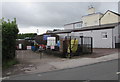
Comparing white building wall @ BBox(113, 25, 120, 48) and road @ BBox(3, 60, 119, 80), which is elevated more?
white building wall @ BBox(113, 25, 120, 48)

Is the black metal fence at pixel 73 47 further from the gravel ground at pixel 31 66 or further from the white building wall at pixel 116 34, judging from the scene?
the white building wall at pixel 116 34

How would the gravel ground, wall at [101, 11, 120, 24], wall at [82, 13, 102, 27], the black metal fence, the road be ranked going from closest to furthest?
the road, the gravel ground, the black metal fence, wall at [101, 11, 120, 24], wall at [82, 13, 102, 27]

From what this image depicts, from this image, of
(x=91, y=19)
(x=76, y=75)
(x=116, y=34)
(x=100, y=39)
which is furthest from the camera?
(x=91, y=19)

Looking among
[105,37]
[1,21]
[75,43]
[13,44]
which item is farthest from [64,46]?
[105,37]

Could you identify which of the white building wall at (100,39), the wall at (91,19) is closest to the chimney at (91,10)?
the wall at (91,19)

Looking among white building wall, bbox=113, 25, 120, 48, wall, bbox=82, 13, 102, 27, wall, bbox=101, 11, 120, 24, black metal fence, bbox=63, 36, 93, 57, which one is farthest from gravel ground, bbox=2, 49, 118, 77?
wall, bbox=82, 13, 102, 27

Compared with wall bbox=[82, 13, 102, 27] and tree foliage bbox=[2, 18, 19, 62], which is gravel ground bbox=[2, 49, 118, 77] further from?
wall bbox=[82, 13, 102, 27]

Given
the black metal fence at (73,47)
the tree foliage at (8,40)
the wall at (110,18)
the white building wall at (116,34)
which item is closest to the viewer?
the tree foliage at (8,40)

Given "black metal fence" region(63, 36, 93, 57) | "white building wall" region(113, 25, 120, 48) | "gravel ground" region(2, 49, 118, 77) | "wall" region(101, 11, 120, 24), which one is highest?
"wall" region(101, 11, 120, 24)

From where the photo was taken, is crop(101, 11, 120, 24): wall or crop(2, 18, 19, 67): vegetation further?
crop(101, 11, 120, 24): wall

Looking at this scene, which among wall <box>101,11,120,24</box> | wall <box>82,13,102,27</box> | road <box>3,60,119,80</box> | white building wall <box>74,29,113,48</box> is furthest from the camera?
wall <box>82,13,102,27</box>

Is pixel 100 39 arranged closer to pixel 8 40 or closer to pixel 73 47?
pixel 73 47

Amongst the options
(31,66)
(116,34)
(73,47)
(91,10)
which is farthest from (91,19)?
(31,66)

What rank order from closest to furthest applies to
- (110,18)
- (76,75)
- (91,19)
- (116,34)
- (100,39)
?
(76,75)
(116,34)
(100,39)
(110,18)
(91,19)
